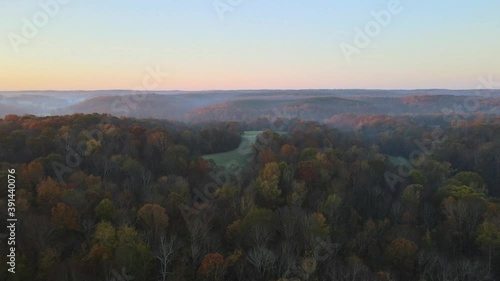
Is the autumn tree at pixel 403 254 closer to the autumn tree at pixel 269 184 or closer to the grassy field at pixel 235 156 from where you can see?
the autumn tree at pixel 269 184

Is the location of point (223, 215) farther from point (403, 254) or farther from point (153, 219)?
point (403, 254)

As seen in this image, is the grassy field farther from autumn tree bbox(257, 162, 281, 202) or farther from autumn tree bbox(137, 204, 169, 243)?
autumn tree bbox(137, 204, 169, 243)

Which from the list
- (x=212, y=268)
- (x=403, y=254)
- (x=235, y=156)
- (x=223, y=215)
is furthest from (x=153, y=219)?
(x=235, y=156)

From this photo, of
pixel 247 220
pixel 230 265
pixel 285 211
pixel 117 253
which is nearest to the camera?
pixel 117 253

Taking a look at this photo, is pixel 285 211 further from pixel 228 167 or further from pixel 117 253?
pixel 228 167

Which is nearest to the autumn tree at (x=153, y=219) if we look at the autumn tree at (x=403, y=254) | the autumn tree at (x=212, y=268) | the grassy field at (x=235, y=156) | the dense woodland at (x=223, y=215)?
the dense woodland at (x=223, y=215)

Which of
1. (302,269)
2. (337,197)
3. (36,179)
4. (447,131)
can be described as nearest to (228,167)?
(337,197)

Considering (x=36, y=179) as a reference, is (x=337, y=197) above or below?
below

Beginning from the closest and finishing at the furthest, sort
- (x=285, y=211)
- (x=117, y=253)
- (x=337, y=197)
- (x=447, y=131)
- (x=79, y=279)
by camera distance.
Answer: (x=79, y=279)
(x=117, y=253)
(x=285, y=211)
(x=337, y=197)
(x=447, y=131)

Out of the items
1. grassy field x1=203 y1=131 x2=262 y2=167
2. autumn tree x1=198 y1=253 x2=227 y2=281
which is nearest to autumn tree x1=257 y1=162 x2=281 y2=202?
grassy field x1=203 y1=131 x2=262 y2=167
